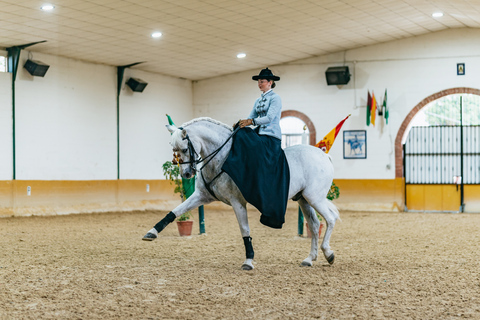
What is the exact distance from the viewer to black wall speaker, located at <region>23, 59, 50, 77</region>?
1197cm

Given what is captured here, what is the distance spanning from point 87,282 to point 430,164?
11.7 m

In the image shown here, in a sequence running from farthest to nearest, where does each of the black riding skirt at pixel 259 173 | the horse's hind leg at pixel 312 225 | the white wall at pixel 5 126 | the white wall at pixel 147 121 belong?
the white wall at pixel 147 121, the white wall at pixel 5 126, the horse's hind leg at pixel 312 225, the black riding skirt at pixel 259 173

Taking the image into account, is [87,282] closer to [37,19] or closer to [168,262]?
[168,262]

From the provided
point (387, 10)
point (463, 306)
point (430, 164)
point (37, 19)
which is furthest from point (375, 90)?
point (463, 306)

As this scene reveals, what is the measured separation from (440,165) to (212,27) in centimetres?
692

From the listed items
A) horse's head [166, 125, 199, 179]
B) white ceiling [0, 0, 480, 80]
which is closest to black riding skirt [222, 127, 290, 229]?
horse's head [166, 125, 199, 179]

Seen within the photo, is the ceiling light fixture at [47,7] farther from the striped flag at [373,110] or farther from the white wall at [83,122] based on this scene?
the striped flag at [373,110]

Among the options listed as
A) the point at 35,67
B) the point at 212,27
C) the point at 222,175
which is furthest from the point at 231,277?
the point at 35,67

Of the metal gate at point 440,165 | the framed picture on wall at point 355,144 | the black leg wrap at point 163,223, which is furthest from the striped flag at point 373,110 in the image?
the black leg wrap at point 163,223

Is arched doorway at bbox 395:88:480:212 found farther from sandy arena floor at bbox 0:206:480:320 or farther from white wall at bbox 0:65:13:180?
white wall at bbox 0:65:13:180

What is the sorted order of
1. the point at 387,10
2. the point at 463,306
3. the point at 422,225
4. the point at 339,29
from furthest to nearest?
the point at 339,29
the point at 387,10
the point at 422,225
the point at 463,306

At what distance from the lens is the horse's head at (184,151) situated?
5.43 m

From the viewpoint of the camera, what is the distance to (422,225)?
10844 millimetres

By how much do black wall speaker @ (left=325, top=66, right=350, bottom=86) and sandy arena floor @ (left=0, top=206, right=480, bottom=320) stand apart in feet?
21.0
